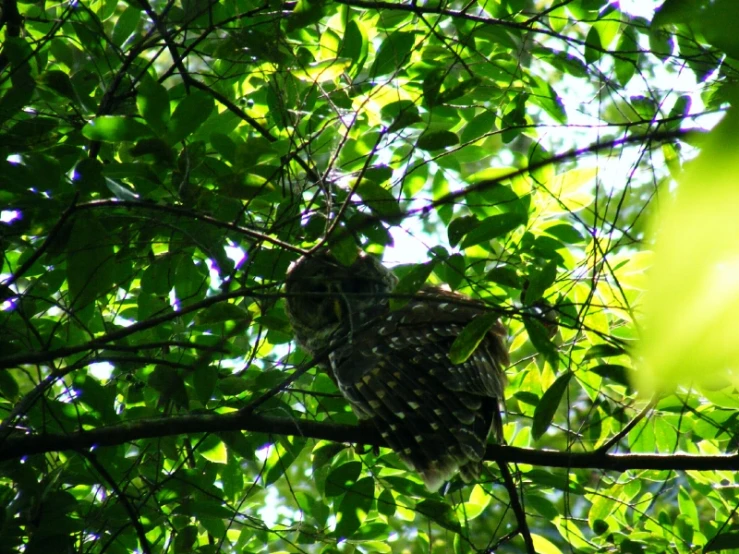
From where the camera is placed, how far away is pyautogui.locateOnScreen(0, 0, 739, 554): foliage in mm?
2021

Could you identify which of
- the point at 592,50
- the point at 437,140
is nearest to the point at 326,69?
the point at 437,140

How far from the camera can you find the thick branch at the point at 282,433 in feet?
6.70

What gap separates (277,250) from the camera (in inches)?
95.4

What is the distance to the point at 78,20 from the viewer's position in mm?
2516

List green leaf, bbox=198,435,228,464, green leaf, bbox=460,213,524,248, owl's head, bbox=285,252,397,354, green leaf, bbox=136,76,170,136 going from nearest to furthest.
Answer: green leaf, bbox=136,76,170,136 → green leaf, bbox=460,213,524,248 → green leaf, bbox=198,435,228,464 → owl's head, bbox=285,252,397,354

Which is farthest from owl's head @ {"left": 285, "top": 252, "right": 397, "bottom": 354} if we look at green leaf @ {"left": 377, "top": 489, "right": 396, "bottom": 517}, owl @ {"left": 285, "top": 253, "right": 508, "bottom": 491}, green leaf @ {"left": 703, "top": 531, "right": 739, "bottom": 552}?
green leaf @ {"left": 703, "top": 531, "right": 739, "bottom": 552}

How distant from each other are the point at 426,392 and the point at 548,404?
0.63m

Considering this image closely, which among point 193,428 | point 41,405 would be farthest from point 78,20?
point 193,428

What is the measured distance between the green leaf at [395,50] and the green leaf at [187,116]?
2.43ft

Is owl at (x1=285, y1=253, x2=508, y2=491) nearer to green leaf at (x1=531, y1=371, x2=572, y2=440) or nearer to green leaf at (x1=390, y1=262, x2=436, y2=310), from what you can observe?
green leaf at (x1=531, y1=371, x2=572, y2=440)

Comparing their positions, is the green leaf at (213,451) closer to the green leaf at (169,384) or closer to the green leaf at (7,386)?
the green leaf at (169,384)

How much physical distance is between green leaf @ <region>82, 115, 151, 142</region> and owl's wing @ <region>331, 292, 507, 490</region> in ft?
3.24

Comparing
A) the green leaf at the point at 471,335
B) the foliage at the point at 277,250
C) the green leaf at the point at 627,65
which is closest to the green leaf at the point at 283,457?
the foliage at the point at 277,250

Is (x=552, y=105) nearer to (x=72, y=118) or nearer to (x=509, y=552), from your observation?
(x=72, y=118)
